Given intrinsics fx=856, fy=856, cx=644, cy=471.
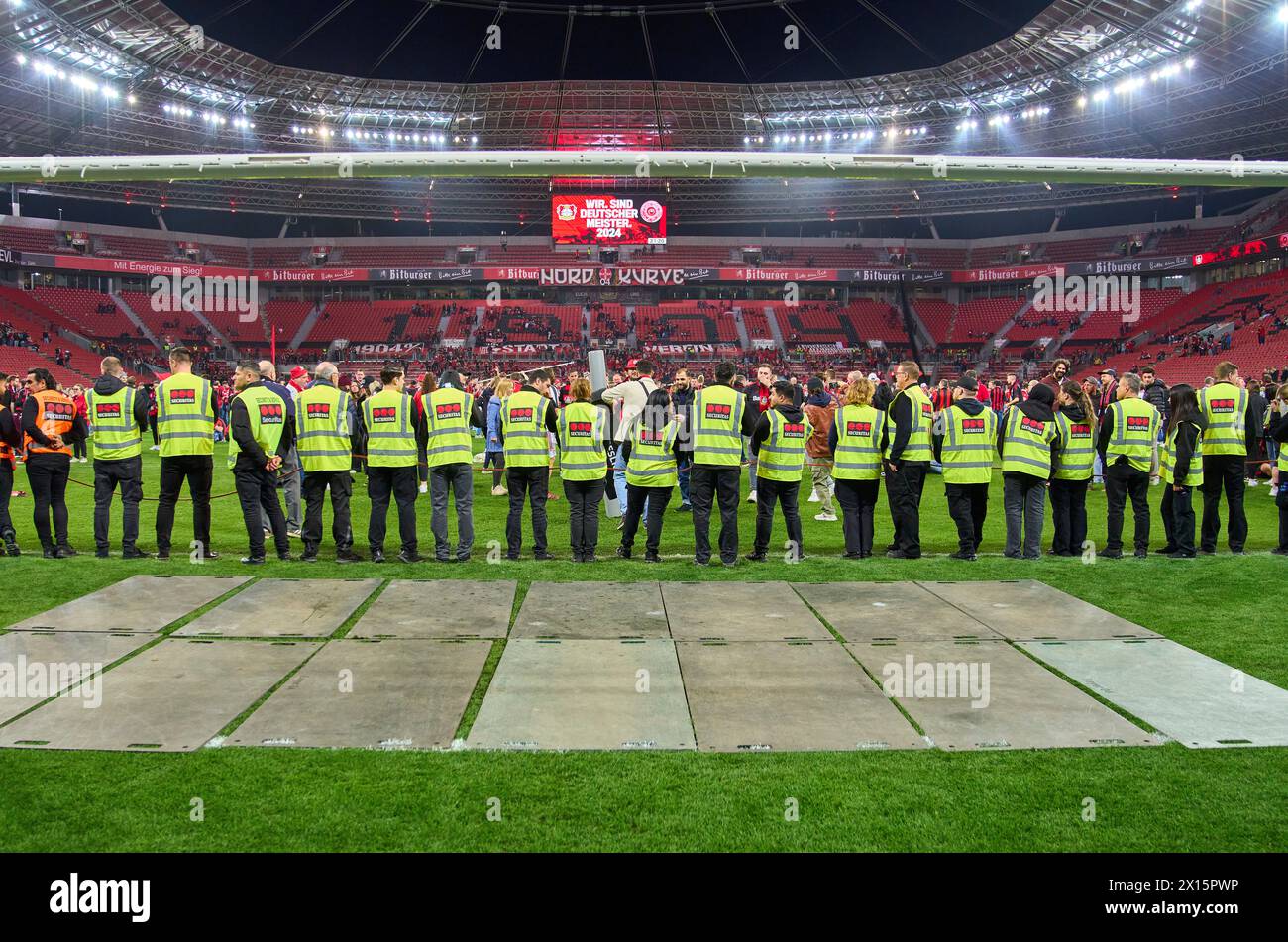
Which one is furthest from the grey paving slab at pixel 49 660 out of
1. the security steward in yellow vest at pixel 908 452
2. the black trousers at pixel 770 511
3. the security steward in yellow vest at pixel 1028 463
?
Answer: the security steward in yellow vest at pixel 1028 463

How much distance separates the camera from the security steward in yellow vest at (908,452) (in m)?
8.80

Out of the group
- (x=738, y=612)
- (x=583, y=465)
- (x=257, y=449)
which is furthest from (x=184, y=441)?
(x=738, y=612)

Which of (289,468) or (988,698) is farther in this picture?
(289,468)

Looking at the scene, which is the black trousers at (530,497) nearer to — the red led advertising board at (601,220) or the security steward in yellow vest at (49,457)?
the security steward in yellow vest at (49,457)

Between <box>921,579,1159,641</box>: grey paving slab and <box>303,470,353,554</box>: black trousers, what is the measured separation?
5.77 metres

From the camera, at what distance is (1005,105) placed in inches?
1523

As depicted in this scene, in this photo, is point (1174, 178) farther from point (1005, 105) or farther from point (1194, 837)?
point (1005, 105)

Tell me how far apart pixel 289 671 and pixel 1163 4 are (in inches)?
1347

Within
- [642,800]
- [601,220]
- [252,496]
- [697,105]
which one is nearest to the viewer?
[642,800]

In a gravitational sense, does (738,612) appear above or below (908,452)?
below

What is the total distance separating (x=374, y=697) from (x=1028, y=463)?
6.96 metres

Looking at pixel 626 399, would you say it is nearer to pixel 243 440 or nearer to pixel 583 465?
pixel 583 465

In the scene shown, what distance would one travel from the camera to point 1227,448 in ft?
30.2

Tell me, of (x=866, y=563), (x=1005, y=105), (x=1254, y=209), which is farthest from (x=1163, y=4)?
(x=866, y=563)
